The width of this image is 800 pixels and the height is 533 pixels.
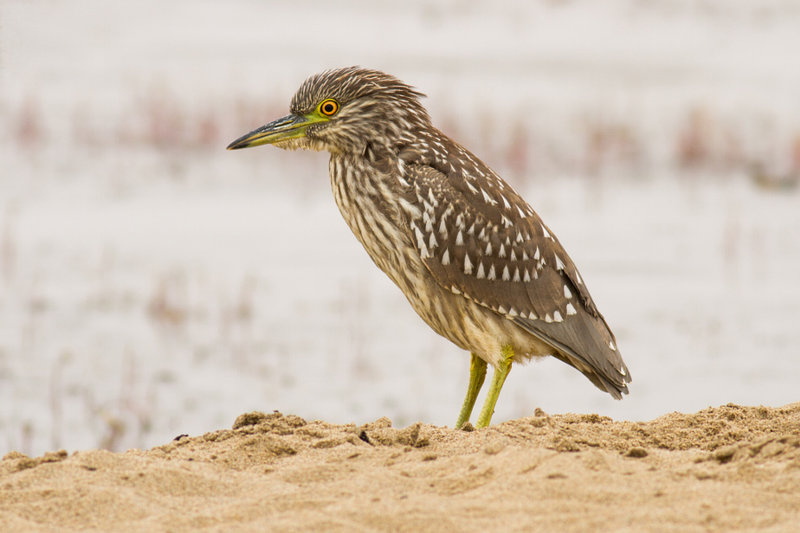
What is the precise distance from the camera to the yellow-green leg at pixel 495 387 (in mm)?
5250

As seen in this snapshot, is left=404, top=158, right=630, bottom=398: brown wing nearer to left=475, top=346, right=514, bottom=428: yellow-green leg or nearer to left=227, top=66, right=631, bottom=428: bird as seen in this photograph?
left=227, top=66, right=631, bottom=428: bird

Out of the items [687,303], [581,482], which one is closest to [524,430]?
[581,482]

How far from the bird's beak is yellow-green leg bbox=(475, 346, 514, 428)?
1.72m

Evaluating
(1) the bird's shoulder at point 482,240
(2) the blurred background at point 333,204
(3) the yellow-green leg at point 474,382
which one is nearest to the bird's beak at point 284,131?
(1) the bird's shoulder at point 482,240

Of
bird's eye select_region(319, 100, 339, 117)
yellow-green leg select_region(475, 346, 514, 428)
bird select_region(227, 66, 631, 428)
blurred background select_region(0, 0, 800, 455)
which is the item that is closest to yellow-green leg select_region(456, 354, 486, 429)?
bird select_region(227, 66, 631, 428)

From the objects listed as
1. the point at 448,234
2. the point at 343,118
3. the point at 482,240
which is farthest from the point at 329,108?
the point at 482,240

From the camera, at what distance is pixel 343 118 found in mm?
5648

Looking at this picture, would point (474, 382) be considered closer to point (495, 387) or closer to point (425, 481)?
point (495, 387)

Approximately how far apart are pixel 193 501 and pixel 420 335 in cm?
769

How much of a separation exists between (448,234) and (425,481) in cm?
182

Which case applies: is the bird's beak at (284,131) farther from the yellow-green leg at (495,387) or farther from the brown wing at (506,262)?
the yellow-green leg at (495,387)

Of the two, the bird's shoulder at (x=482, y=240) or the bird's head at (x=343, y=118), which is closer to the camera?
the bird's shoulder at (x=482, y=240)

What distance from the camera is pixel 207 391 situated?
32.8 feet

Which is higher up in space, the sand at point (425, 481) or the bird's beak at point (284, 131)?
the bird's beak at point (284, 131)
